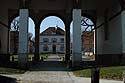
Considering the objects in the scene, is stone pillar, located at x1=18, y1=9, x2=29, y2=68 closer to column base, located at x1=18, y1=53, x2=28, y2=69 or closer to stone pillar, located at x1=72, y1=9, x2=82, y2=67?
column base, located at x1=18, y1=53, x2=28, y2=69

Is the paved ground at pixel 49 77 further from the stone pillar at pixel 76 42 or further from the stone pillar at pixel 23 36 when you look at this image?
the stone pillar at pixel 23 36

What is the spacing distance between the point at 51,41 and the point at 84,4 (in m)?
83.9

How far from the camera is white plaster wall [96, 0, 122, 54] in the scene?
35.7 metres

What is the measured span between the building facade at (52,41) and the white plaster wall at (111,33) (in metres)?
75.9

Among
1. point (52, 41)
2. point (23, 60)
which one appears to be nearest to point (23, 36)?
point (23, 60)

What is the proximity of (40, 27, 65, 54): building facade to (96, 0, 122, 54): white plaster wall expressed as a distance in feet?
249

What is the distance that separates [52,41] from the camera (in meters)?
128

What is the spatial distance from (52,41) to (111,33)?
89200 mm

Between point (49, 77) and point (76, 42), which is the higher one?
point (76, 42)

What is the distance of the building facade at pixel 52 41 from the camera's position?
123625mm

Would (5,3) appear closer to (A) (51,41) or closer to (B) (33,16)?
(B) (33,16)

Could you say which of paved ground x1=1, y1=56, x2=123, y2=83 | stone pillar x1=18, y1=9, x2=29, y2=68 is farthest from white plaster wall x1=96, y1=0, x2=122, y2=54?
stone pillar x1=18, y1=9, x2=29, y2=68

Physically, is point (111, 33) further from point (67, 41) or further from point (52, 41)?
point (52, 41)

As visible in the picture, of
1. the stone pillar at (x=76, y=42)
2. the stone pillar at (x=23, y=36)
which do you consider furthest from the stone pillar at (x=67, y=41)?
the stone pillar at (x=23, y=36)
